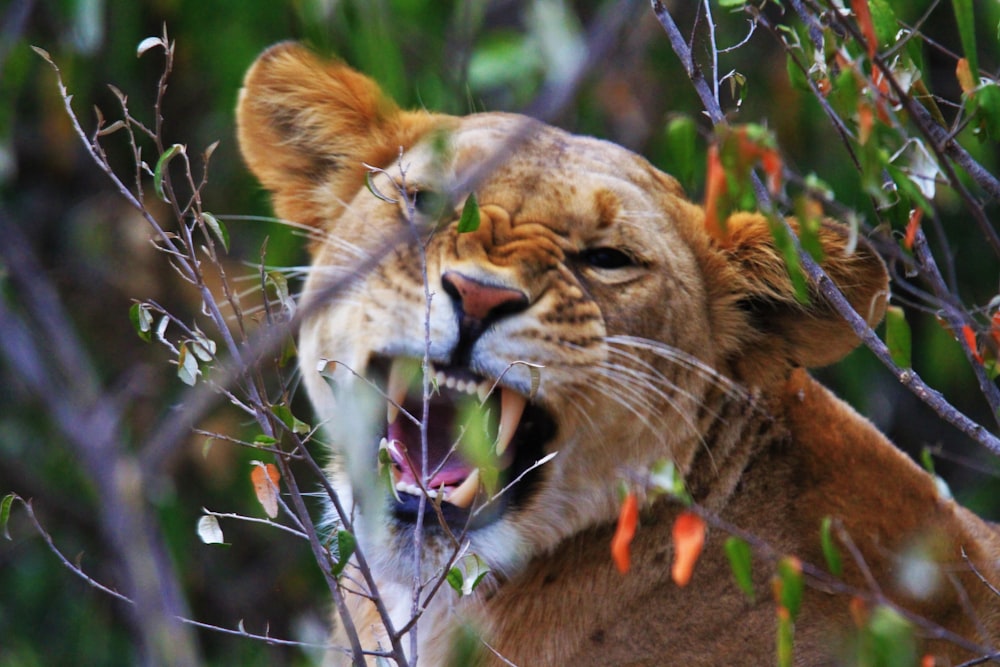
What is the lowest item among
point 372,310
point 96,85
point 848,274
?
point 96,85

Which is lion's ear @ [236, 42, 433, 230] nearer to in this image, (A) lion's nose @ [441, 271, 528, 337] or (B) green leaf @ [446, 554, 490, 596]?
(A) lion's nose @ [441, 271, 528, 337]

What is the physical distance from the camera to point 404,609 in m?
2.91

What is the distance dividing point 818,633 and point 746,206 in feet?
3.76

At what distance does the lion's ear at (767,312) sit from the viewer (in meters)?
2.87

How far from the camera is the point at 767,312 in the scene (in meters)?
2.97

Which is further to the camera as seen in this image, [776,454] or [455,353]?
[776,454]

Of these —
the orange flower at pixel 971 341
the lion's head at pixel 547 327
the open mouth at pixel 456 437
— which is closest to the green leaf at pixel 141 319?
the lion's head at pixel 547 327

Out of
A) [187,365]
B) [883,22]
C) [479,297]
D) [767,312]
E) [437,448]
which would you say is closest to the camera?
[883,22]

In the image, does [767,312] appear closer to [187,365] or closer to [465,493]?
[465,493]

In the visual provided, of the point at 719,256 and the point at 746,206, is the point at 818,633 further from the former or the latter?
the point at 746,206

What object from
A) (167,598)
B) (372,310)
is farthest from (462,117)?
(167,598)

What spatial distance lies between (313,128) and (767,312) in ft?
3.86

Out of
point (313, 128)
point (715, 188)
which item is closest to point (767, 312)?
point (313, 128)

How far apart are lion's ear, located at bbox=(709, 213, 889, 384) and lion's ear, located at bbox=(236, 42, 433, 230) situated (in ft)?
2.68
